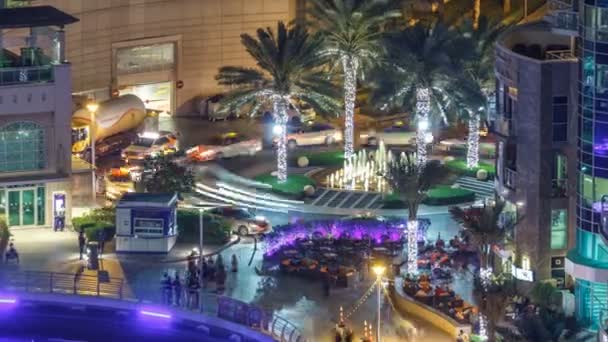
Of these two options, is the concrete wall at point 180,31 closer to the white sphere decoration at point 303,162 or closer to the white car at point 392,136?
the white car at point 392,136

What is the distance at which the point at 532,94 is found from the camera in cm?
8969

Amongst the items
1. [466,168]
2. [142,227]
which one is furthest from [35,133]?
[466,168]

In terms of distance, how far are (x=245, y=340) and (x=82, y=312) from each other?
24.9 feet

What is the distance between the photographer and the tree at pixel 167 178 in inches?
4053

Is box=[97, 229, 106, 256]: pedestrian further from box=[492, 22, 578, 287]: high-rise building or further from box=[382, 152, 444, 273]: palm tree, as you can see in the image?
box=[492, 22, 578, 287]: high-rise building

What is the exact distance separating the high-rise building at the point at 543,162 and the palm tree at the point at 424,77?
46.2ft

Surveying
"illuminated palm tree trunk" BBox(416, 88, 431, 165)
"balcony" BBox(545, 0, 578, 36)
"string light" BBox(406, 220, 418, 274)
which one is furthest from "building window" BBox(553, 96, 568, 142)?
"illuminated palm tree trunk" BBox(416, 88, 431, 165)

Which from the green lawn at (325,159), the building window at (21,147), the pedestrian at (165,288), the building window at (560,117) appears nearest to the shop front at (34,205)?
the building window at (21,147)

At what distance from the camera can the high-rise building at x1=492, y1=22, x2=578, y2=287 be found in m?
89.2

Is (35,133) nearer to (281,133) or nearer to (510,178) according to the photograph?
(281,133)

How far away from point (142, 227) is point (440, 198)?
14.9m

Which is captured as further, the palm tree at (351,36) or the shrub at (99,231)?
the palm tree at (351,36)

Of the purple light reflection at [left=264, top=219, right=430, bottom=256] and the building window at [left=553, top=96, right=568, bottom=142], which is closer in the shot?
the building window at [left=553, top=96, right=568, bottom=142]

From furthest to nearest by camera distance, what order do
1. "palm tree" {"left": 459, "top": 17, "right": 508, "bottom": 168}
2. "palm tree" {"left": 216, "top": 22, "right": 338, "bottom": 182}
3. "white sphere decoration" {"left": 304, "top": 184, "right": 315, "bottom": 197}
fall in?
"palm tree" {"left": 459, "top": 17, "right": 508, "bottom": 168}, "palm tree" {"left": 216, "top": 22, "right": 338, "bottom": 182}, "white sphere decoration" {"left": 304, "top": 184, "right": 315, "bottom": 197}
